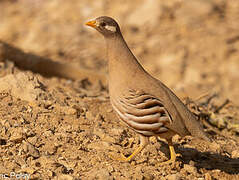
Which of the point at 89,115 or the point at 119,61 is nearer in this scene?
the point at 119,61

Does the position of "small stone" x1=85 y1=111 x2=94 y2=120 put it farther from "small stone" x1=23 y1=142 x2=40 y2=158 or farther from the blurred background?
the blurred background

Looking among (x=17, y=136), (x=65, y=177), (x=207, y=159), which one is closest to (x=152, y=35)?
(x=207, y=159)

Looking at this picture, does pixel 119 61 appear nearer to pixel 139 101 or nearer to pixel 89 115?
pixel 139 101

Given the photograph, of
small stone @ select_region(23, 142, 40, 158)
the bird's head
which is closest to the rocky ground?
small stone @ select_region(23, 142, 40, 158)

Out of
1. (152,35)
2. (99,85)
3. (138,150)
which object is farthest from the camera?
(152,35)

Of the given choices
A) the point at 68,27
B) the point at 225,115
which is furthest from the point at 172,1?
the point at 225,115

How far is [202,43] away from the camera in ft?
43.9

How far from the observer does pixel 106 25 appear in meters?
5.21

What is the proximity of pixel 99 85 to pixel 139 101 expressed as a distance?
392 cm

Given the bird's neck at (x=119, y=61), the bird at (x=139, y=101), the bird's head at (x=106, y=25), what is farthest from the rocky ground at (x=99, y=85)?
the bird's head at (x=106, y=25)

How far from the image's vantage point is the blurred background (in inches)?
496

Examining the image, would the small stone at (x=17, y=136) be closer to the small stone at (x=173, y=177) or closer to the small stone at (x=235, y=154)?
the small stone at (x=173, y=177)

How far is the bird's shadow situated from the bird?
54cm

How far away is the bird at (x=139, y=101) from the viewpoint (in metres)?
4.96
